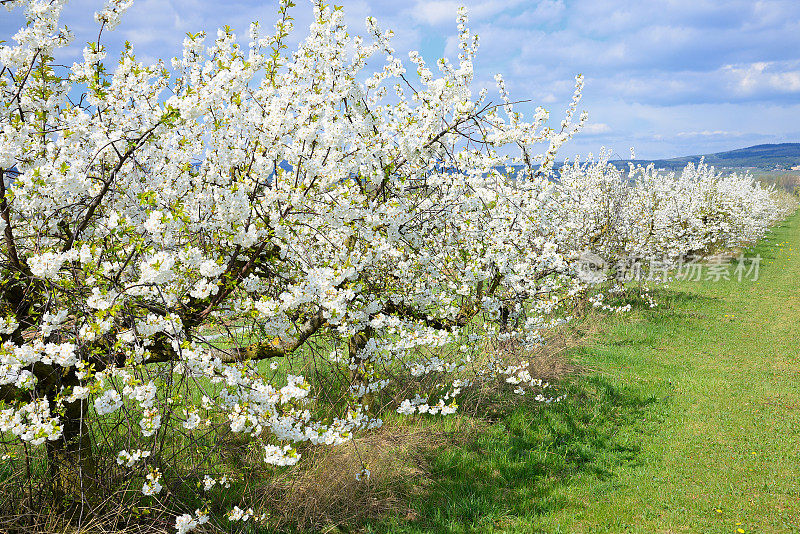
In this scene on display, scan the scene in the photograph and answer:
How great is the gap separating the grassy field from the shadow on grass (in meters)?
0.02

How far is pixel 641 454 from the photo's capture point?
6652 mm

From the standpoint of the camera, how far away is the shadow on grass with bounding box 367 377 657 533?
5.05m

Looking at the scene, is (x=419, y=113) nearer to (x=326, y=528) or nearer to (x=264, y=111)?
(x=264, y=111)

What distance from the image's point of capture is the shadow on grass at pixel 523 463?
5.05 m

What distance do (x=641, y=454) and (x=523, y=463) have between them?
6.10 feet

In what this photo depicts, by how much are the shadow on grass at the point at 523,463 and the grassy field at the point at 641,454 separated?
16mm

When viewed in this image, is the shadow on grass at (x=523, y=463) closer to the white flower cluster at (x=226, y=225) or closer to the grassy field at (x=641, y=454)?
the grassy field at (x=641, y=454)

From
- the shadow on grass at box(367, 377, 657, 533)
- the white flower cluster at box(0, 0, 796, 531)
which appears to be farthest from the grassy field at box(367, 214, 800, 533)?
the white flower cluster at box(0, 0, 796, 531)

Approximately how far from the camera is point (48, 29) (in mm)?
3461
